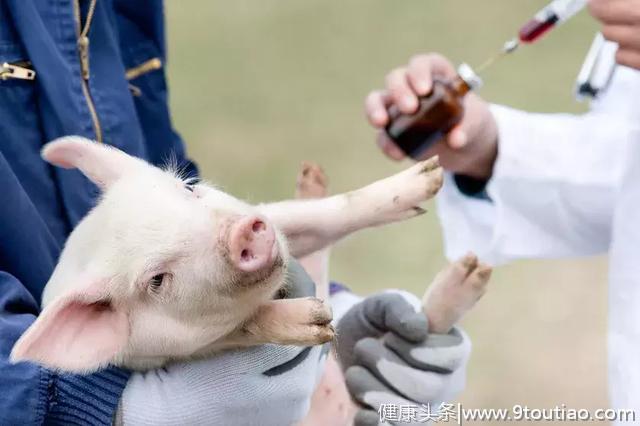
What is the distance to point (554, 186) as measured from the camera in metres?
1.12

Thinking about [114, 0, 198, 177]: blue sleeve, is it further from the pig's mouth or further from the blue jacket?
the pig's mouth

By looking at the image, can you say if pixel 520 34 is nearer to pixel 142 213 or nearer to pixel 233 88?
pixel 142 213

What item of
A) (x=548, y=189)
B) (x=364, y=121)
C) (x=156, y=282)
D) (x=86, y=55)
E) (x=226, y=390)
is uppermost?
(x=86, y=55)

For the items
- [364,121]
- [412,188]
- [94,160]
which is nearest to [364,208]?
[412,188]

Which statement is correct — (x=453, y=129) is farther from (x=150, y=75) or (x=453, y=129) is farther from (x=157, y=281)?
(x=157, y=281)

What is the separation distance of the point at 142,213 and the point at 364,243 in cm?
157

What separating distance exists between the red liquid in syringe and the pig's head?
0.51m

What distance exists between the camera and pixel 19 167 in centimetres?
77

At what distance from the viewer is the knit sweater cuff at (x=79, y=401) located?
657 mm

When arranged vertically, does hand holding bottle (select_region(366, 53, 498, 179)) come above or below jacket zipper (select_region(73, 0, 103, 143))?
below

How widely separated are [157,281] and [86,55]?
27 centimetres

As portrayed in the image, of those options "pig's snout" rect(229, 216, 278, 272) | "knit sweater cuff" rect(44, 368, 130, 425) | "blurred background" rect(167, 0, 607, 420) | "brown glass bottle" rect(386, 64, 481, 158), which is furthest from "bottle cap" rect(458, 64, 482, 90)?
"blurred background" rect(167, 0, 607, 420)

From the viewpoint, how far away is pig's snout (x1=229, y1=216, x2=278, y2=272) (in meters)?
0.61

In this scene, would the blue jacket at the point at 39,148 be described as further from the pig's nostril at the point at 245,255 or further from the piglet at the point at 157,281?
the pig's nostril at the point at 245,255
